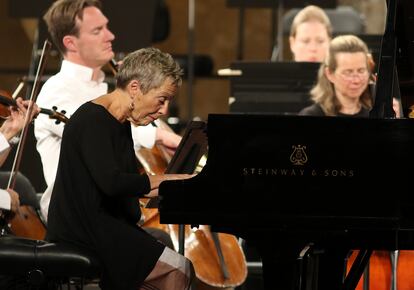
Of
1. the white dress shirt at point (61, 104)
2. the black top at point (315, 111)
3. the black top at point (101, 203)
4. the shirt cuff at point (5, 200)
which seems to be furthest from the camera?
the black top at point (315, 111)

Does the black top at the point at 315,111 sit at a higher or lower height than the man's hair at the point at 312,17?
lower

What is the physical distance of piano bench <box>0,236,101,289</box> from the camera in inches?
159

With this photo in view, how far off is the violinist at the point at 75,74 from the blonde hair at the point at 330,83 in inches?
39.4

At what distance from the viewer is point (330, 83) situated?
603 centimetres

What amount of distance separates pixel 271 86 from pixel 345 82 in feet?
1.72

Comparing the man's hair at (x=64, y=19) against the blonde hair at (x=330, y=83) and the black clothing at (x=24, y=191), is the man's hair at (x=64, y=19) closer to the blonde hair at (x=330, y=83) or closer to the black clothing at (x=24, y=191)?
the black clothing at (x=24, y=191)

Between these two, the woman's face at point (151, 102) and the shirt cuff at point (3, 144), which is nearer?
the woman's face at point (151, 102)

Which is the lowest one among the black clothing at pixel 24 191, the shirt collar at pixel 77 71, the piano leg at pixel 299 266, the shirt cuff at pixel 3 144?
the black clothing at pixel 24 191

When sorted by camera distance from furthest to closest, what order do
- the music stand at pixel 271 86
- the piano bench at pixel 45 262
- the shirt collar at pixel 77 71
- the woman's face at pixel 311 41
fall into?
the woman's face at pixel 311 41 → the music stand at pixel 271 86 → the shirt collar at pixel 77 71 → the piano bench at pixel 45 262

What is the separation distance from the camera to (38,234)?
5.37 metres

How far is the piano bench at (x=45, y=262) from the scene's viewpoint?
4.03 metres

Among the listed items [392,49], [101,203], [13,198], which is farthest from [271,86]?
[101,203]

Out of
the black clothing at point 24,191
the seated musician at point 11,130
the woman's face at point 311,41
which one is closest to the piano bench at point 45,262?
the seated musician at point 11,130

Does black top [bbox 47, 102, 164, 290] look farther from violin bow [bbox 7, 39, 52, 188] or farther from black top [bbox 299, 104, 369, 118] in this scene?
black top [bbox 299, 104, 369, 118]
